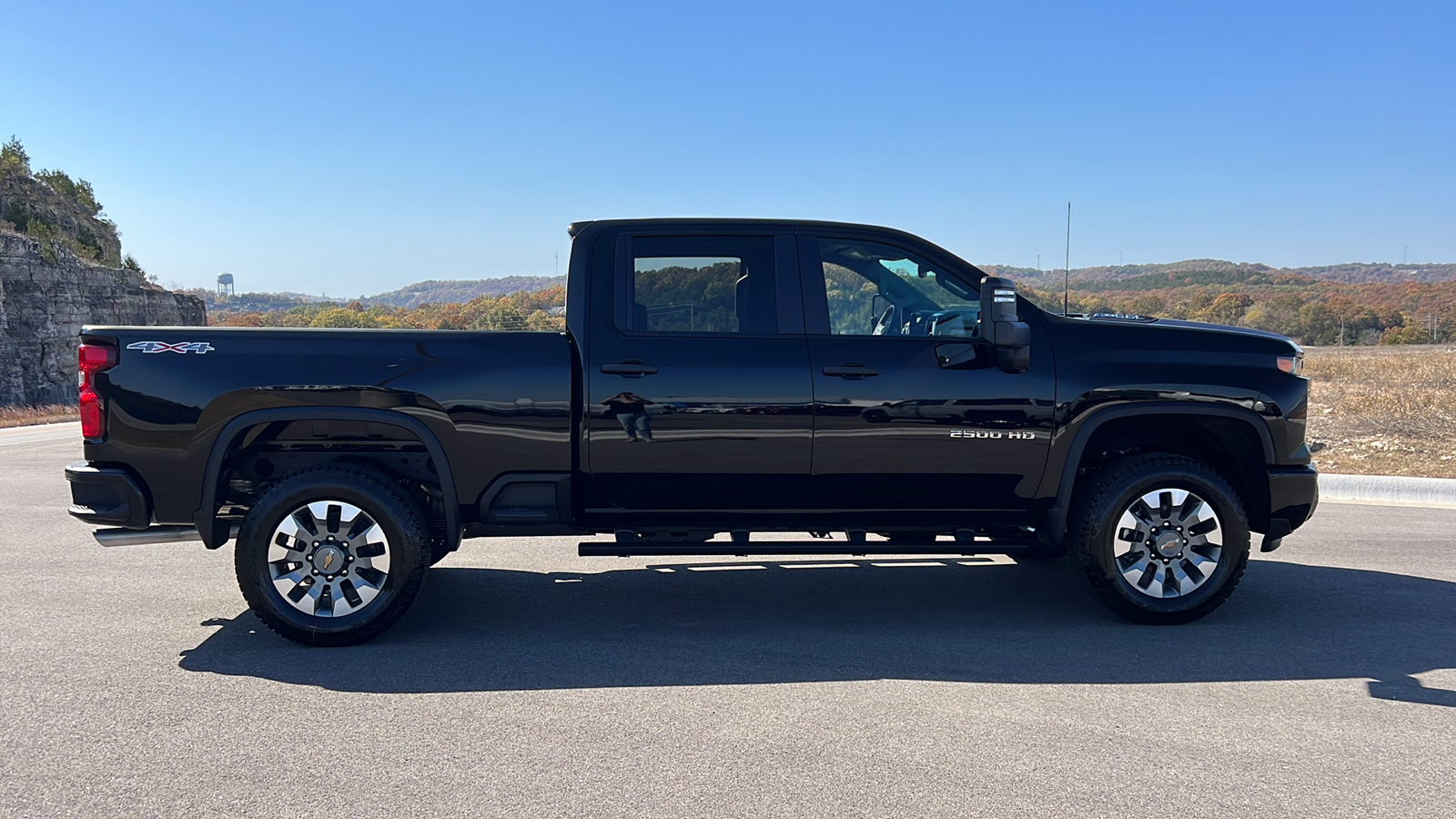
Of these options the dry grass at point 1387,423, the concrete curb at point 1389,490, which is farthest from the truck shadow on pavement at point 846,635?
the dry grass at point 1387,423

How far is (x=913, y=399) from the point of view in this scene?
515 cm

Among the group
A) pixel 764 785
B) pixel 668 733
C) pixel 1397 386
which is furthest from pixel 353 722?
pixel 1397 386

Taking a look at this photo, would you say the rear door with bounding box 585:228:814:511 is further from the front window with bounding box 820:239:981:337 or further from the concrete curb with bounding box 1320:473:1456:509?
the concrete curb with bounding box 1320:473:1456:509

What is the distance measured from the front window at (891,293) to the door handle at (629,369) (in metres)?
1.02

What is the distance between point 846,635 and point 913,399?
1.25 meters

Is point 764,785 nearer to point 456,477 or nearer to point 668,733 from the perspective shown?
point 668,733

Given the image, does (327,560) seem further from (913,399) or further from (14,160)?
(14,160)

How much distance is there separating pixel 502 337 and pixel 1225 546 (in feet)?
12.8

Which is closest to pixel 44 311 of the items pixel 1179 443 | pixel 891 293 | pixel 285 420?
pixel 285 420

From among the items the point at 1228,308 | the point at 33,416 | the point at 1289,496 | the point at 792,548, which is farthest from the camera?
the point at 1228,308

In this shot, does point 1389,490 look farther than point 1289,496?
Yes

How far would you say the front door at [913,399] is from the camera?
16.9 ft

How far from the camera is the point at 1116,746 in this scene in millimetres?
3779

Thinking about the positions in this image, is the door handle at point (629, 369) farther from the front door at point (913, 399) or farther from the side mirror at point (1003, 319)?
the side mirror at point (1003, 319)
